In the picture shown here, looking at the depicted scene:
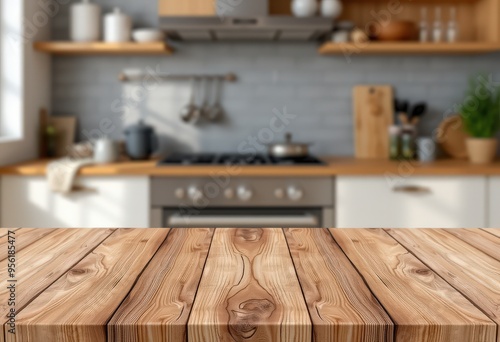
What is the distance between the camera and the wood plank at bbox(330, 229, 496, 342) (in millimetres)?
892

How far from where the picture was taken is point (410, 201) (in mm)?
3311

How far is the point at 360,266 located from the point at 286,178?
2074mm

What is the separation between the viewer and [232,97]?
13.3ft

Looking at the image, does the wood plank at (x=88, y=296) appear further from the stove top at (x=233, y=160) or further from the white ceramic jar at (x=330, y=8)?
the white ceramic jar at (x=330, y=8)

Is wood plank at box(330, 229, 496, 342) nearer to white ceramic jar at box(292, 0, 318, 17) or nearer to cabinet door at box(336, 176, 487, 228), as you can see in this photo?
cabinet door at box(336, 176, 487, 228)

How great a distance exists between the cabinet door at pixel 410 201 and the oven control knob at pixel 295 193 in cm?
19

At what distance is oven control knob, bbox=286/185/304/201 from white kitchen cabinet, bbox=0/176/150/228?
2.33ft

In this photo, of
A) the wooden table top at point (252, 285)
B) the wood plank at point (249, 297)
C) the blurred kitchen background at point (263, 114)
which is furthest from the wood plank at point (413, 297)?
the blurred kitchen background at point (263, 114)

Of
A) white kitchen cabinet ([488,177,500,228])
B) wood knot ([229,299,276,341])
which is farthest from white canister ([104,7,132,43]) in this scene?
wood knot ([229,299,276,341])

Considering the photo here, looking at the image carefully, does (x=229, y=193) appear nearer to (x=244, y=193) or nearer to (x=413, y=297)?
(x=244, y=193)

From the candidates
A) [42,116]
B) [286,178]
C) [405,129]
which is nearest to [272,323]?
[286,178]

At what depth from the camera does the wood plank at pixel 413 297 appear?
89cm

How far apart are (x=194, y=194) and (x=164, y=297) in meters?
2.24

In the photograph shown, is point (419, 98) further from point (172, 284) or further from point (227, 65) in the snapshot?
point (172, 284)
